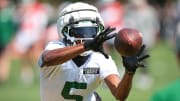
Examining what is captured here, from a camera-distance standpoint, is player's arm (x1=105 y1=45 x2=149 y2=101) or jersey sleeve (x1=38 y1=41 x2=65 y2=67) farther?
jersey sleeve (x1=38 y1=41 x2=65 y2=67)

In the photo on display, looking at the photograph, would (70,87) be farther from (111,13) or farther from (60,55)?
(111,13)

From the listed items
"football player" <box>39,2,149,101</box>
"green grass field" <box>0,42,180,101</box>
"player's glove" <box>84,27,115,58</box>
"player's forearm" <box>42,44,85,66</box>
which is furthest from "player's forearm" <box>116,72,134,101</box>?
"green grass field" <box>0,42,180,101</box>

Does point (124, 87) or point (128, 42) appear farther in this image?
point (124, 87)

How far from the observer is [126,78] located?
22.1ft

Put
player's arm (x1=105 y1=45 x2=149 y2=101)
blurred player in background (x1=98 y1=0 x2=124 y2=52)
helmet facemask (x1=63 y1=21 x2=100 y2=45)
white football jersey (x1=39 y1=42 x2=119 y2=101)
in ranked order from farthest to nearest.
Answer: blurred player in background (x1=98 y1=0 x2=124 y2=52), white football jersey (x1=39 y1=42 x2=119 y2=101), helmet facemask (x1=63 y1=21 x2=100 y2=45), player's arm (x1=105 y1=45 x2=149 y2=101)

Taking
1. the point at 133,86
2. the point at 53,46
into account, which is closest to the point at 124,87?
the point at 53,46

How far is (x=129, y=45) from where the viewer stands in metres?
6.55

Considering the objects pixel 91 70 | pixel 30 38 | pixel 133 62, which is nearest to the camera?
pixel 133 62

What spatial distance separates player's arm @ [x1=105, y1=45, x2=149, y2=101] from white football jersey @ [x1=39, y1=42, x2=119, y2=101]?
0.10 m

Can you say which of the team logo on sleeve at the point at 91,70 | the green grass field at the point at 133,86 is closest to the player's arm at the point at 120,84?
the team logo on sleeve at the point at 91,70

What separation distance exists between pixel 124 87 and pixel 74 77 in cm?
59

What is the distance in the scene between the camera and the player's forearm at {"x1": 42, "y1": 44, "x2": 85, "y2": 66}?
6617mm

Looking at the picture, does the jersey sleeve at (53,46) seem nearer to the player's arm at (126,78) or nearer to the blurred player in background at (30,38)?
the player's arm at (126,78)

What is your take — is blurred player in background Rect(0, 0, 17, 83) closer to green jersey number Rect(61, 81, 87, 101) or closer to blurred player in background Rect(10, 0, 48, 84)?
blurred player in background Rect(10, 0, 48, 84)
